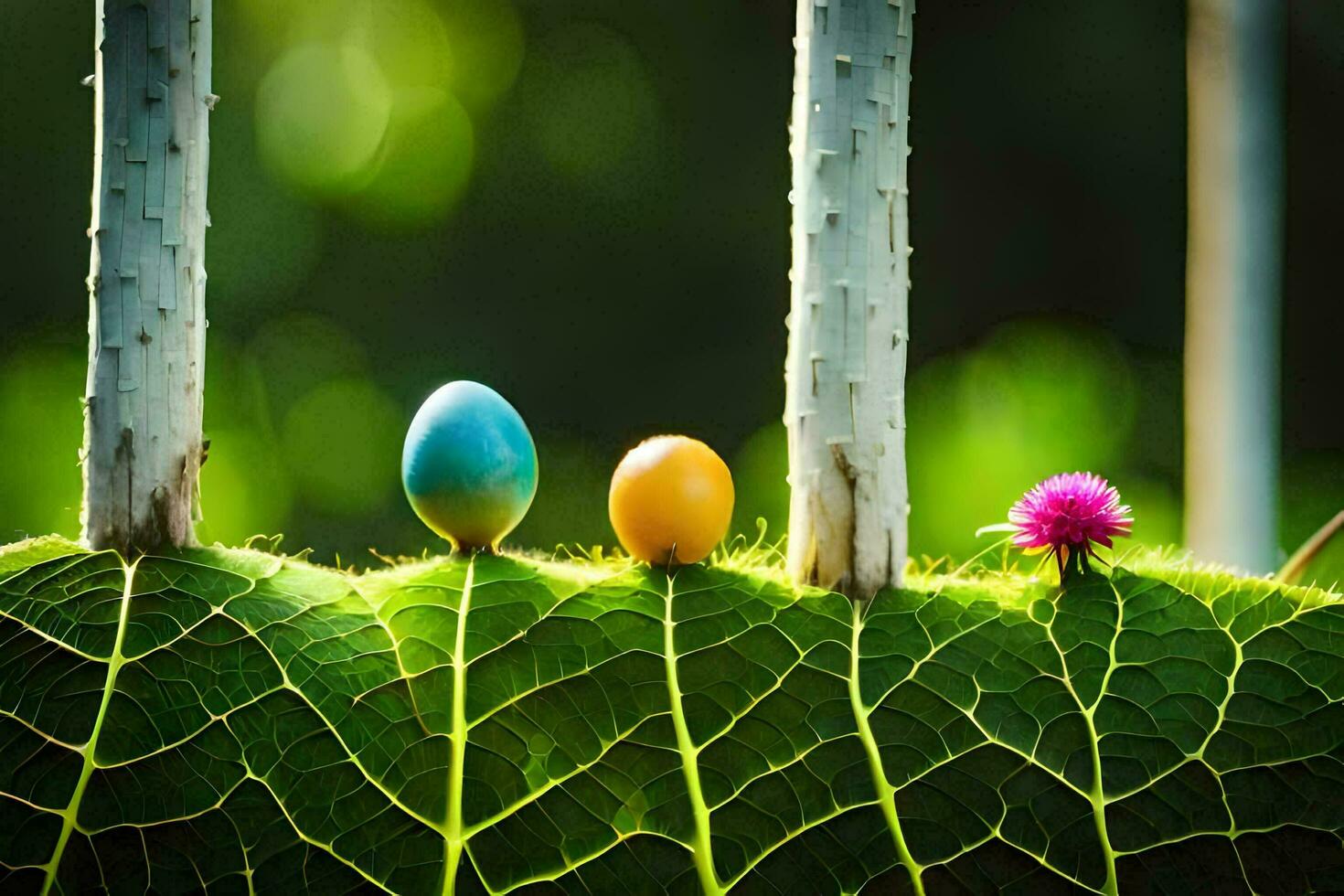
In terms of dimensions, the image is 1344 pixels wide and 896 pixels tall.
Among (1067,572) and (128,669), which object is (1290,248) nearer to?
(1067,572)

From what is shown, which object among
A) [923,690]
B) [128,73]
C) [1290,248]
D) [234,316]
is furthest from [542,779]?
[1290,248]

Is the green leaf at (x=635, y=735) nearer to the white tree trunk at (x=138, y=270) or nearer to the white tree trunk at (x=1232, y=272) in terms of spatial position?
the white tree trunk at (x=138, y=270)

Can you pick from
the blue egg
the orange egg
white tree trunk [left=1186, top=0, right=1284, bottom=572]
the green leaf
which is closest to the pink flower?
the green leaf

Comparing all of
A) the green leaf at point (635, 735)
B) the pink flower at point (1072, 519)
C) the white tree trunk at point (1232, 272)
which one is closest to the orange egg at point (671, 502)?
the green leaf at point (635, 735)

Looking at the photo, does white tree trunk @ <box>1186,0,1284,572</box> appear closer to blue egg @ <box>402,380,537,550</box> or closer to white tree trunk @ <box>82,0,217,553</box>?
blue egg @ <box>402,380,537,550</box>

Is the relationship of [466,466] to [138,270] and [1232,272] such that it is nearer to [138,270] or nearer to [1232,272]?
[138,270]
